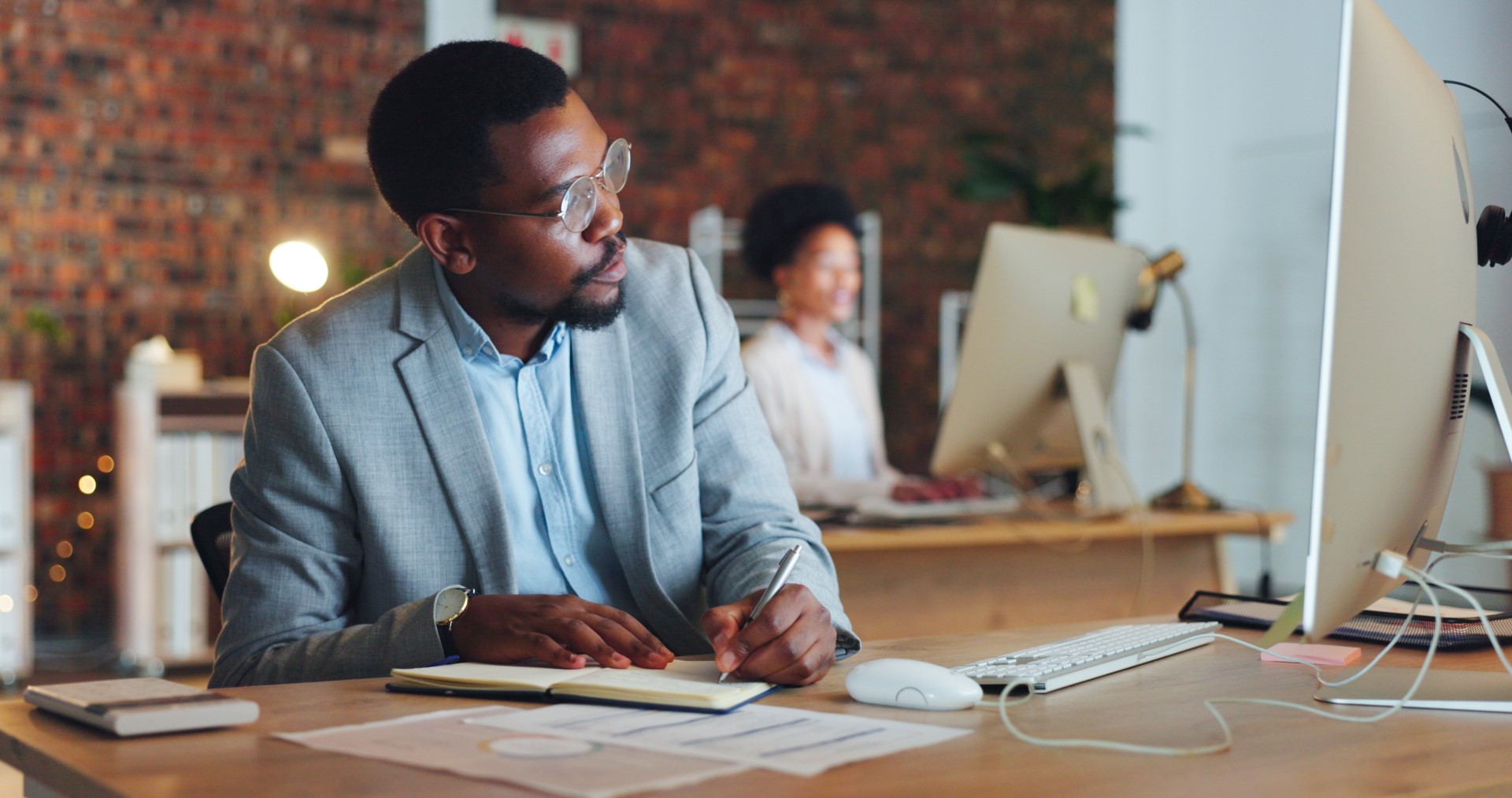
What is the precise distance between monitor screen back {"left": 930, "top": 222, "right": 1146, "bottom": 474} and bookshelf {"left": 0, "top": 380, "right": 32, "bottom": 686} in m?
3.00

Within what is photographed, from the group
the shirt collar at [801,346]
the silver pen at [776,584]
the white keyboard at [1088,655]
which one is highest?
the shirt collar at [801,346]

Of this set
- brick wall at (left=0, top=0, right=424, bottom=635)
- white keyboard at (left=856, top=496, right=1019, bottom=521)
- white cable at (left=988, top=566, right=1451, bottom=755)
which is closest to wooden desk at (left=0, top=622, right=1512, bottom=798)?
white cable at (left=988, top=566, right=1451, bottom=755)

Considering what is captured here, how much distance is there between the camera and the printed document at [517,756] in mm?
780

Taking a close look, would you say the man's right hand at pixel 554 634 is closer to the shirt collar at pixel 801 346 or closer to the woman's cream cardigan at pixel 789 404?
the woman's cream cardigan at pixel 789 404

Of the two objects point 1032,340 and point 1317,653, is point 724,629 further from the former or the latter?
point 1032,340

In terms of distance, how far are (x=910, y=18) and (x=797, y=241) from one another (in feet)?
7.93

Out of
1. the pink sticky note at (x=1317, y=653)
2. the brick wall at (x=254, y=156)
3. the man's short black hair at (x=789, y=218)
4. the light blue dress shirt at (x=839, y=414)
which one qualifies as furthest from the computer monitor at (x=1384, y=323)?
the brick wall at (x=254, y=156)

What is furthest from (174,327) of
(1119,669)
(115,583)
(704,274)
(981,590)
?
(1119,669)

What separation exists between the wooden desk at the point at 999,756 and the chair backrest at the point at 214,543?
430 millimetres

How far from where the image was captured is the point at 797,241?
3953 millimetres

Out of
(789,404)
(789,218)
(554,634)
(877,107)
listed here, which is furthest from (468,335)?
(877,107)

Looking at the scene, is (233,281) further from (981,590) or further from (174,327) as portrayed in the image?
(981,590)

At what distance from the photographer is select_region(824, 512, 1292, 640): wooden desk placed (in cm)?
246

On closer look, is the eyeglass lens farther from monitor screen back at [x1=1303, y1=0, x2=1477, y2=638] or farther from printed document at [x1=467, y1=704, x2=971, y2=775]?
monitor screen back at [x1=1303, y1=0, x2=1477, y2=638]
